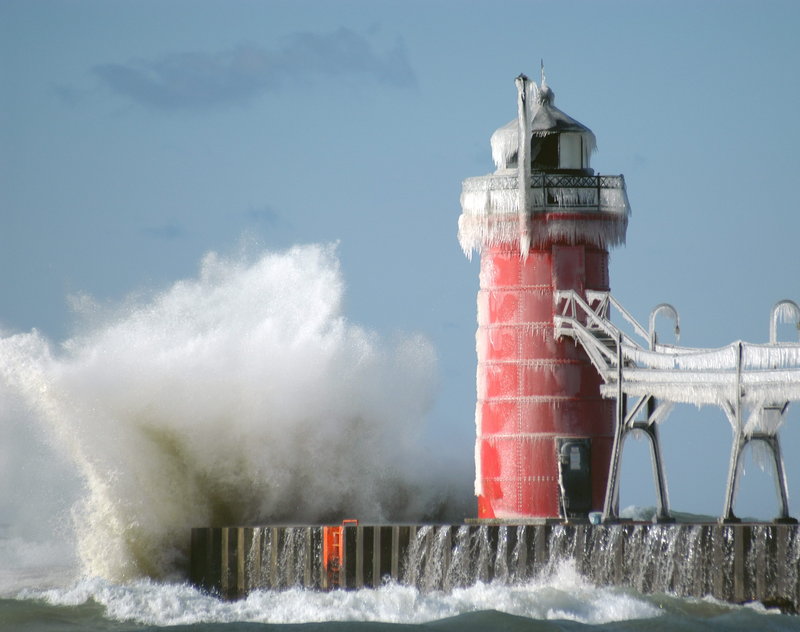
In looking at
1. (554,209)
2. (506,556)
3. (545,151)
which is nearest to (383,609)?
(506,556)

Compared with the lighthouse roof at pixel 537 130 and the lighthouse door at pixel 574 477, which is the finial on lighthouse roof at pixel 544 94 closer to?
the lighthouse roof at pixel 537 130

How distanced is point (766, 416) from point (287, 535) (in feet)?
36.5

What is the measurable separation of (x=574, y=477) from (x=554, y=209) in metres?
6.32

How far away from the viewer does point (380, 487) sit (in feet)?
155

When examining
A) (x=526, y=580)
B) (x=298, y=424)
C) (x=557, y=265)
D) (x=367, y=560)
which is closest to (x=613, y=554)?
(x=526, y=580)

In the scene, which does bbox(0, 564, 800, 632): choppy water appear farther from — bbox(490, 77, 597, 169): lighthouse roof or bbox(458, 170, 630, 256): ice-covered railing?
bbox(490, 77, 597, 169): lighthouse roof

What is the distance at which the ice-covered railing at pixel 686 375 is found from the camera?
33.2m

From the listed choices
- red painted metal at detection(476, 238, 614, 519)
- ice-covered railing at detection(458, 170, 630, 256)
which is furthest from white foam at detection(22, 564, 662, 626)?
ice-covered railing at detection(458, 170, 630, 256)

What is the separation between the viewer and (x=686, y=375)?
3594cm

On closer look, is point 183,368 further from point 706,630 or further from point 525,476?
point 706,630

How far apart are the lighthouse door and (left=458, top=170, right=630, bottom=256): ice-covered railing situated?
4.85 metres

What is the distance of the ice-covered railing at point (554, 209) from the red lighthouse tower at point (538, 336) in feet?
0.08

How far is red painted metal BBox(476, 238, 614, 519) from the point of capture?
134 ft

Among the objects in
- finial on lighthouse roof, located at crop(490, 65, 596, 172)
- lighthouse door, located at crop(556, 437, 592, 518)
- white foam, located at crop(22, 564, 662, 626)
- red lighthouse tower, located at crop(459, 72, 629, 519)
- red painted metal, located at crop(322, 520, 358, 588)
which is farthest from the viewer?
finial on lighthouse roof, located at crop(490, 65, 596, 172)
